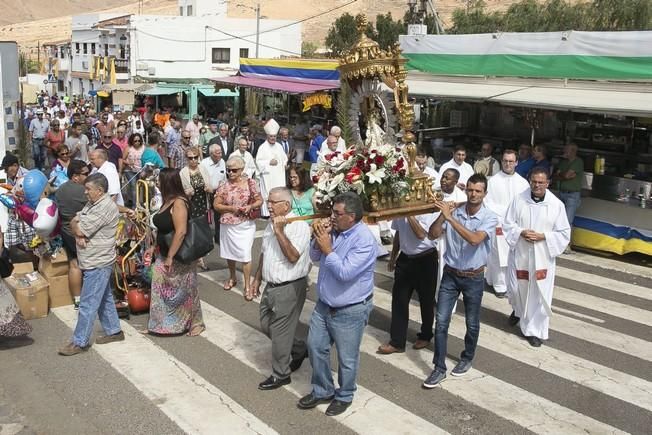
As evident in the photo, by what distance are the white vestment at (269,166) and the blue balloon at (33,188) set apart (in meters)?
4.19

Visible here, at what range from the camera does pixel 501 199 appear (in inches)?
356

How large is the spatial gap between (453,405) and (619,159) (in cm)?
898

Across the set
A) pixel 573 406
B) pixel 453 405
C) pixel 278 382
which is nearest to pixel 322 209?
pixel 278 382

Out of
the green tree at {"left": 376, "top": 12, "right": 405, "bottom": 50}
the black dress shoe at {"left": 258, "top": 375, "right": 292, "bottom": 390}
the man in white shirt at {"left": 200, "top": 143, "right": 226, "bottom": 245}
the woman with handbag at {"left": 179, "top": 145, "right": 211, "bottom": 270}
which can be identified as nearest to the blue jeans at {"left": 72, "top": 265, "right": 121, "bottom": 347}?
the black dress shoe at {"left": 258, "top": 375, "right": 292, "bottom": 390}

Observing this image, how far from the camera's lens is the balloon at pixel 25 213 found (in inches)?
345

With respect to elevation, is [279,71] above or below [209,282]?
above

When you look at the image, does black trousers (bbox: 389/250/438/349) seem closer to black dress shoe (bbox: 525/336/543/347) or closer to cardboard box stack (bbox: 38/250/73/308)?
black dress shoe (bbox: 525/336/543/347)

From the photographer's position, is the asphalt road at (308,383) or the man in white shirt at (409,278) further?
the man in white shirt at (409,278)

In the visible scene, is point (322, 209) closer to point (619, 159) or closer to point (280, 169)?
point (280, 169)

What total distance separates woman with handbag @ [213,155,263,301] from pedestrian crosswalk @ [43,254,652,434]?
0.67 m

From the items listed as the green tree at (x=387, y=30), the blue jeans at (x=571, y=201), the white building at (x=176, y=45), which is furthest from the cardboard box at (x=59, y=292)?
the green tree at (x=387, y=30)

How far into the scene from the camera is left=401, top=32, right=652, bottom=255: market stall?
11.2 m

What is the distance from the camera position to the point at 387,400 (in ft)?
19.6

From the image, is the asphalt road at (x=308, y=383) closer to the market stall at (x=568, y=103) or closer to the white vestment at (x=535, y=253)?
the white vestment at (x=535, y=253)
